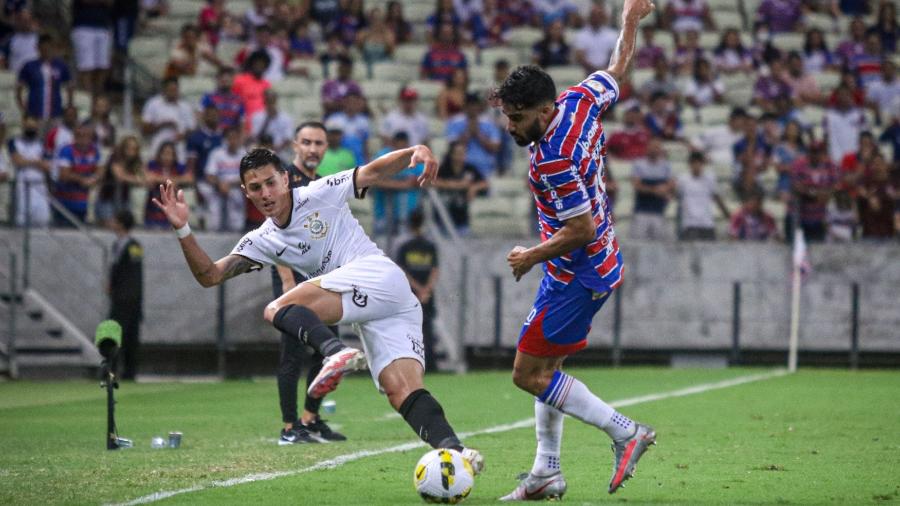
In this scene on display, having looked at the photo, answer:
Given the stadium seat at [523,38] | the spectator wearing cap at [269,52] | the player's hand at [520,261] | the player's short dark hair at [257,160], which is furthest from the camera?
the stadium seat at [523,38]

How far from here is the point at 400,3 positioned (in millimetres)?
24938

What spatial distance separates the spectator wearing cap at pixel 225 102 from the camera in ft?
67.9

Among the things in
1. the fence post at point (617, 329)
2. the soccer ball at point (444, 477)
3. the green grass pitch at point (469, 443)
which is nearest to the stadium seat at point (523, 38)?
the fence post at point (617, 329)

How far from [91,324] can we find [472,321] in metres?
5.35

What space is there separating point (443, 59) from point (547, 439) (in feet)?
51.7

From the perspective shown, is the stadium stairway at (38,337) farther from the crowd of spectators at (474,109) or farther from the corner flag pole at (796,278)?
the corner flag pole at (796,278)

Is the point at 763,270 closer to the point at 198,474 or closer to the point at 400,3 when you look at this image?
the point at 400,3

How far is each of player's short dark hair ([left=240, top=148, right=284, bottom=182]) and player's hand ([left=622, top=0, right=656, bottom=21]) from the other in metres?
2.26

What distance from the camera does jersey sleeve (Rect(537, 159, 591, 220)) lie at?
7.37m

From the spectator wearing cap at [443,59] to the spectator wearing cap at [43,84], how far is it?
5.68 m

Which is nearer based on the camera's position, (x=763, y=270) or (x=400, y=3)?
(x=763, y=270)

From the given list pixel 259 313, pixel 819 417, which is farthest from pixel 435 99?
pixel 819 417

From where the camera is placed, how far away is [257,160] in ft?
27.8

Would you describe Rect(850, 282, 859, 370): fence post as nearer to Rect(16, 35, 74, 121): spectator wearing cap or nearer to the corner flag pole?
the corner flag pole
